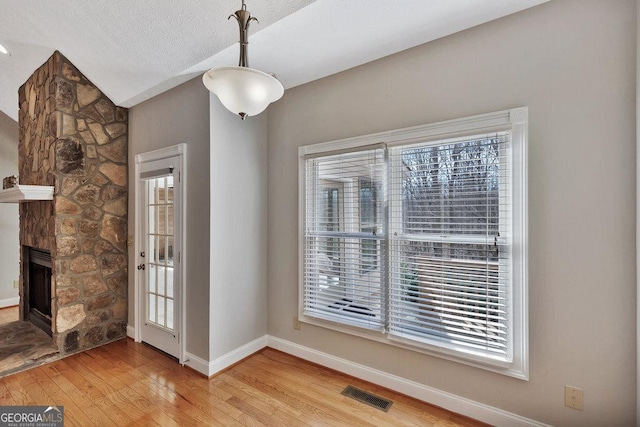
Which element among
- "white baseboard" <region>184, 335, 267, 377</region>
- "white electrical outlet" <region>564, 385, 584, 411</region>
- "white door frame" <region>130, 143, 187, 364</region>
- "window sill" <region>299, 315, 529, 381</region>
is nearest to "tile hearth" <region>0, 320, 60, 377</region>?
"white door frame" <region>130, 143, 187, 364</region>

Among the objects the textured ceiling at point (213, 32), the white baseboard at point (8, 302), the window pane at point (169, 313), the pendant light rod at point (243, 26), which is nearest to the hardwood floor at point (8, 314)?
the white baseboard at point (8, 302)

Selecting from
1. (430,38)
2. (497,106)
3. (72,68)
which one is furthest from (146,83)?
(497,106)

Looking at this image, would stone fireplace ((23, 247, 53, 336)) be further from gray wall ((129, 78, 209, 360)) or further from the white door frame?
gray wall ((129, 78, 209, 360))

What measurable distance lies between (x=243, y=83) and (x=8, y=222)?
538 cm

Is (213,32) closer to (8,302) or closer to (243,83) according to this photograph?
(243,83)

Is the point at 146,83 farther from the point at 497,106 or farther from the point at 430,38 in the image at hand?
the point at 497,106

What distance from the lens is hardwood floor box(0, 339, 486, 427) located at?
2084 mm

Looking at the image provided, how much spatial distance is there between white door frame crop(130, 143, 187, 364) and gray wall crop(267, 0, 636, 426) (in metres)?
2.03

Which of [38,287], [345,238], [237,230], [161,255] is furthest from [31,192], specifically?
[345,238]

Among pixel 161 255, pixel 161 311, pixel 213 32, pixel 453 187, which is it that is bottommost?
pixel 161 311

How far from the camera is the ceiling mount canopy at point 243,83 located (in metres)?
1.29

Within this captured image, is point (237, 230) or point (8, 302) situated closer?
point (237, 230)

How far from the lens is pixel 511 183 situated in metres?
1.94

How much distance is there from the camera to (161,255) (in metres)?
3.07
